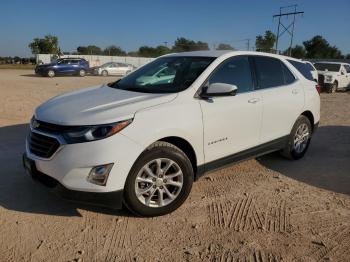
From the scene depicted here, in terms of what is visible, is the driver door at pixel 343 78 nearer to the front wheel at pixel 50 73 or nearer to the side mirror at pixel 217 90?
the side mirror at pixel 217 90

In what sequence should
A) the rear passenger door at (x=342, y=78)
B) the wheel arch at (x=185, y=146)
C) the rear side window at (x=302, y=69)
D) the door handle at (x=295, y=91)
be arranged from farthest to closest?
the rear passenger door at (x=342, y=78) < the rear side window at (x=302, y=69) < the door handle at (x=295, y=91) < the wheel arch at (x=185, y=146)

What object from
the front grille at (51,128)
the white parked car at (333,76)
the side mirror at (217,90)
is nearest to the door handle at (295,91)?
the side mirror at (217,90)

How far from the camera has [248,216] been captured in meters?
3.96

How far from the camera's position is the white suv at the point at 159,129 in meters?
3.47

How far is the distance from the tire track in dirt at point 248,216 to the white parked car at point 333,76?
1563cm

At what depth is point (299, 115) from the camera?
5707 mm

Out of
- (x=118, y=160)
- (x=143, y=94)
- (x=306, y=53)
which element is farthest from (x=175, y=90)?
(x=306, y=53)

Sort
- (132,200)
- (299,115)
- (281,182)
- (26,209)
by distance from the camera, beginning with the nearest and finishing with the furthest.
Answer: (132,200) → (26,209) → (281,182) → (299,115)

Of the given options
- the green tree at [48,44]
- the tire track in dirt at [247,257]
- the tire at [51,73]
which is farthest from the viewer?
the green tree at [48,44]

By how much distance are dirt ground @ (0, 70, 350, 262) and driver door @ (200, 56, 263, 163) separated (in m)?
0.58

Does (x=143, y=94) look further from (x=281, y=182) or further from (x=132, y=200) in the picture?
(x=281, y=182)

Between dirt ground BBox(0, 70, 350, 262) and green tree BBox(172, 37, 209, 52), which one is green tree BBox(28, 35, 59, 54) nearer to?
green tree BBox(172, 37, 209, 52)

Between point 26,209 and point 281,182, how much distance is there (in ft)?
10.5

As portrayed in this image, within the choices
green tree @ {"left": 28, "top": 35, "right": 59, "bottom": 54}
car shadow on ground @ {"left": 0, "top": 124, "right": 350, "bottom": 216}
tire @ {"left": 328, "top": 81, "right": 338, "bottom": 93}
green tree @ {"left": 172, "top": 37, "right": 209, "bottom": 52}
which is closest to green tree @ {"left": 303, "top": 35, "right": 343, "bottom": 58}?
green tree @ {"left": 172, "top": 37, "right": 209, "bottom": 52}
